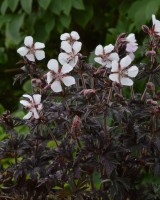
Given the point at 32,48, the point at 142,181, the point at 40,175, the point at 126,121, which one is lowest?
the point at 142,181

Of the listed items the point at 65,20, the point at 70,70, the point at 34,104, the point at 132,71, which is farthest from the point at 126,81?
the point at 65,20

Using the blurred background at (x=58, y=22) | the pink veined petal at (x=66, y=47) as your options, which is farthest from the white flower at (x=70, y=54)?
the blurred background at (x=58, y=22)

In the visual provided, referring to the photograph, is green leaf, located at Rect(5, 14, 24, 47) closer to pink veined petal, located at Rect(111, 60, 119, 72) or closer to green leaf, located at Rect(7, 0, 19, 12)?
green leaf, located at Rect(7, 0, 19, 12)

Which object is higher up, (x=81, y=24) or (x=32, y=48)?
(x=32, y=48)

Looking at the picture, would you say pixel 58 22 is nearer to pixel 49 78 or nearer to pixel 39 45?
pixel 39 45

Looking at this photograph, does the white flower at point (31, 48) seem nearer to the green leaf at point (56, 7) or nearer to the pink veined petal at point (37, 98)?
the pink veined petal at point (37, 98)

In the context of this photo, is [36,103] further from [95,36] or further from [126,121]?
[95,36]

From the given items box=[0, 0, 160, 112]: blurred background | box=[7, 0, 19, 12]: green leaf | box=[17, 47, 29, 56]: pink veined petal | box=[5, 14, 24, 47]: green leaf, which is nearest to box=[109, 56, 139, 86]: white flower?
box=[17, 47, 29, 56]: pink veined petal

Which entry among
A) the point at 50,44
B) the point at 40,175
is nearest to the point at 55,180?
the point at 40,175
